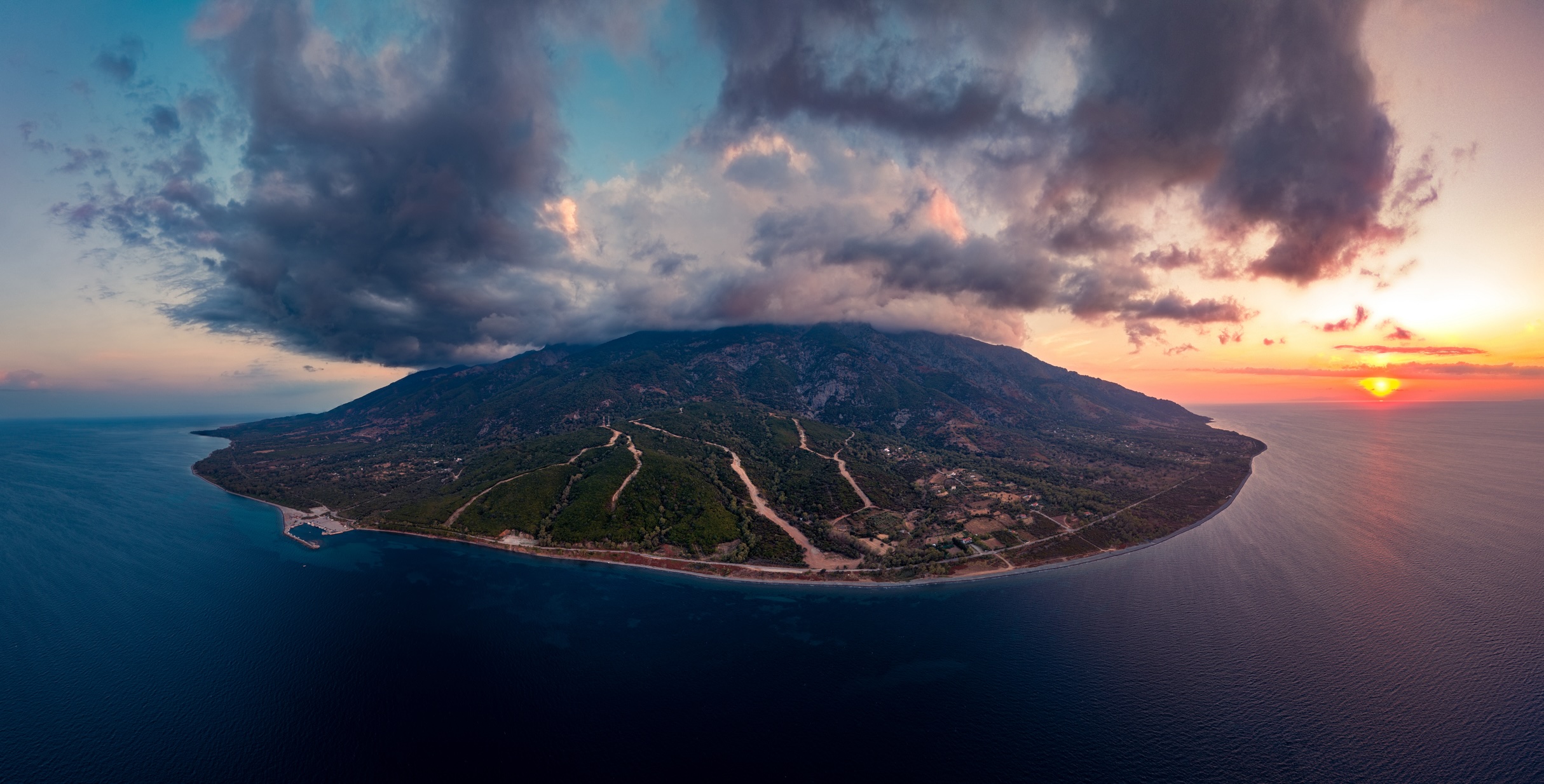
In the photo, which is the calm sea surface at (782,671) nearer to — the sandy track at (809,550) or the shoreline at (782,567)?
the shoreline at (782,567)

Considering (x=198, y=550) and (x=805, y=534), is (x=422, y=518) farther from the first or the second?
(x=805, y=534)

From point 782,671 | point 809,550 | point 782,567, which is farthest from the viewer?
point 809,550

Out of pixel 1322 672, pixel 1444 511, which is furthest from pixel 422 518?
pixel 1444 511

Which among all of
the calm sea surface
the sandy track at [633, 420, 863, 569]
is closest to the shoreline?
the sandy track at [633, 420, 863, 569]

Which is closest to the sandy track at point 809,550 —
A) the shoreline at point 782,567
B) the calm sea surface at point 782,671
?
the shoreline at point 782,567

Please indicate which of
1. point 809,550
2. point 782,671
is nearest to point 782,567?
point 809,550

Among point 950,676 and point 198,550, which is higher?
point 198,550

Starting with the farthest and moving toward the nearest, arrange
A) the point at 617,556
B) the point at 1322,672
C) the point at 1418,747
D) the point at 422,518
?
the point at 422,518 < the point at 617,556 < the point at 1322,672 < the point at 1418,747

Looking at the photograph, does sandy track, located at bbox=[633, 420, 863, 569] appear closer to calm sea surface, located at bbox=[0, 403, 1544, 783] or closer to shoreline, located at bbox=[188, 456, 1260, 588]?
shoreline, located at bbox=[188, 456, 1260, 588]

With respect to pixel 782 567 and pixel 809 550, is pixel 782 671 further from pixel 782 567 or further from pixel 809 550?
pixel 809 550
